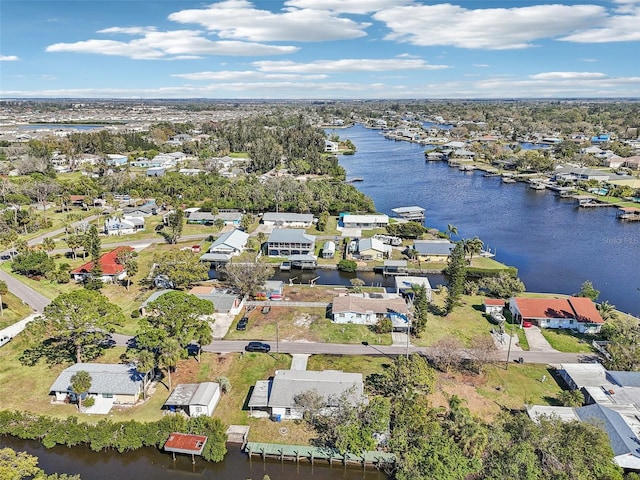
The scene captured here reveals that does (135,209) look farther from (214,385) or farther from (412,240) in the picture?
(214,385)

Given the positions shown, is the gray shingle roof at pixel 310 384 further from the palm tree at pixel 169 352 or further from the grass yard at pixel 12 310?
the grass yard at pixel 12 310

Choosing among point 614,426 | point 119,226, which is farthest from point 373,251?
point 119,226

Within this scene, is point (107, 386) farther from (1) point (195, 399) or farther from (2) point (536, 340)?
(2) point (536, 340)

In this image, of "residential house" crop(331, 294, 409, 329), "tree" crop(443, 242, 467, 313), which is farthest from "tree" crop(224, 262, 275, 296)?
"tree" crop(443, 242, 467, 313)

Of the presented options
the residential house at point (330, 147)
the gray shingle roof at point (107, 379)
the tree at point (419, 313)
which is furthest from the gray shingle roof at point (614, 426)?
the residential house at point (330, 147)

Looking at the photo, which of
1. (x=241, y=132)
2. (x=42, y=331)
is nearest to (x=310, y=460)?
(x=42, y=331)
